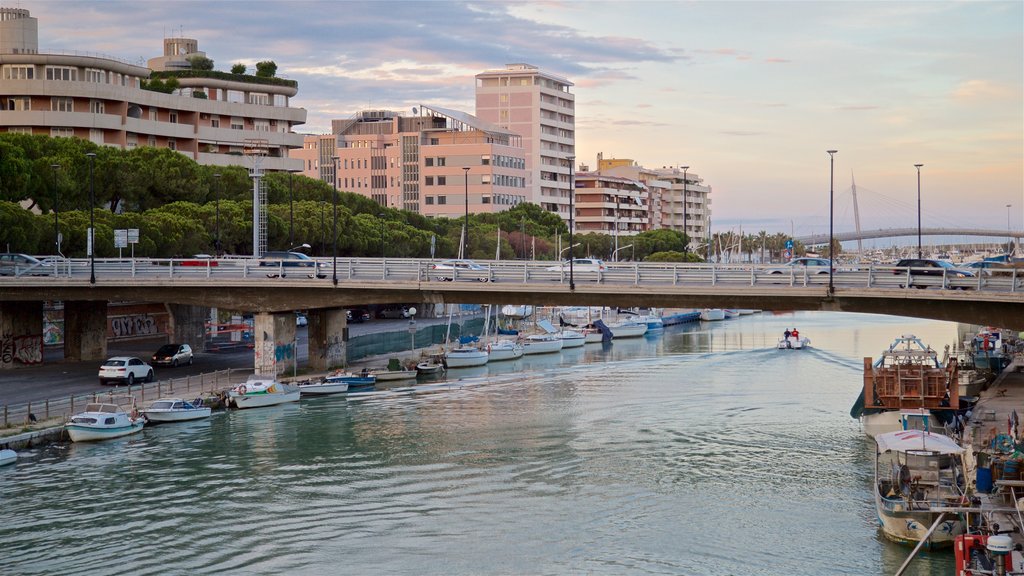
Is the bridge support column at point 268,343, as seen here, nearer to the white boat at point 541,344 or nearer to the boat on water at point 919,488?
the white boat at point 541,344

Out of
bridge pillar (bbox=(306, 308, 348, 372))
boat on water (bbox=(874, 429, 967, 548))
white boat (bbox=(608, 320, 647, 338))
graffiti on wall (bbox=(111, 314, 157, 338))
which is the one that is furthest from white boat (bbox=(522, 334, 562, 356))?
boat on water (bbox=(874, 429, 967, 548))

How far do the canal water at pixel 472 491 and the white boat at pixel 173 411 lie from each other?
31.9 inches

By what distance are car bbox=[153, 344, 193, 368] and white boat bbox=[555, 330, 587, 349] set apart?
142 feet

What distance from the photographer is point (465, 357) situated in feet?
309

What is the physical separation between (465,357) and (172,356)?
75.4ft

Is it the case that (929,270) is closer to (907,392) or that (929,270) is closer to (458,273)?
(907,392)

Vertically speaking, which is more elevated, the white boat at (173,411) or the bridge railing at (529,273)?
the bridge railing at (529,273)

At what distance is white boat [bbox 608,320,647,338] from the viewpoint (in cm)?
13212

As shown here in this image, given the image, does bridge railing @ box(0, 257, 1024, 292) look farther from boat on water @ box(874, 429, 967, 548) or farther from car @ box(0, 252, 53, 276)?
boat on water @ box(874, 429, 967, 548)

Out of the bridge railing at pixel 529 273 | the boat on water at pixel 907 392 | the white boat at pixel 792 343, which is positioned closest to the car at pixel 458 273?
the bridge railing at pixel 529 273

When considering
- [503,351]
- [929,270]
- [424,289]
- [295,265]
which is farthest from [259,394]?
[503,351]

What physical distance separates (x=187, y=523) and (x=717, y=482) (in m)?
21.0

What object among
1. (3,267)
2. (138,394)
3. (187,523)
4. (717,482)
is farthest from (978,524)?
(3,267)

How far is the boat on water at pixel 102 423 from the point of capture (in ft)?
186
